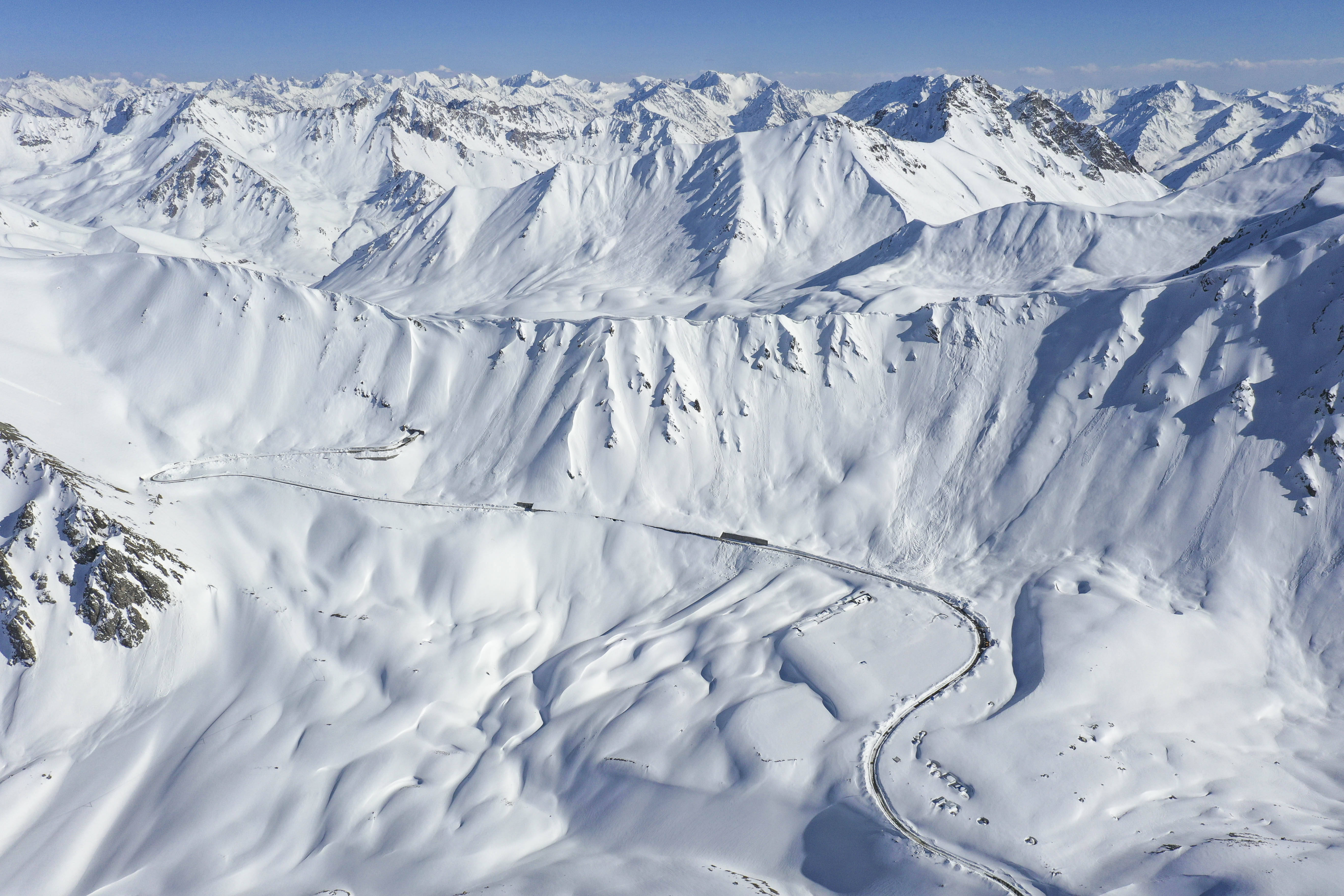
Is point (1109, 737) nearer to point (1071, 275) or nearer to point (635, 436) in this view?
point (635, 436)

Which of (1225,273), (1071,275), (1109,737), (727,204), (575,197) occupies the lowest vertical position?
(1109,737)

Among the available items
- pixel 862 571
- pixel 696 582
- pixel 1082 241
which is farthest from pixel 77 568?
pixel 1082 241

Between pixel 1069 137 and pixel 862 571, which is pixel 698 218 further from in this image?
pixel 862 571

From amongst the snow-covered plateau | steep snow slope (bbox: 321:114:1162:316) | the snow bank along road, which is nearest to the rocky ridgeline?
the snow-covered plateau

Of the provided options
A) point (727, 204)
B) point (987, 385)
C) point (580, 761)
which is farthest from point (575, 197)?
point (580, 761)

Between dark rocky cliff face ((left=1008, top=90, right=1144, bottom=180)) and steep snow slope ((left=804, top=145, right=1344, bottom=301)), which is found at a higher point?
dark rocky cliff face ((left=1008, top=90, right=1144, bottom=180))

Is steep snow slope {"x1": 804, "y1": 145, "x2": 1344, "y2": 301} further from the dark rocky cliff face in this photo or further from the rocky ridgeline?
the rocky ridgeline
